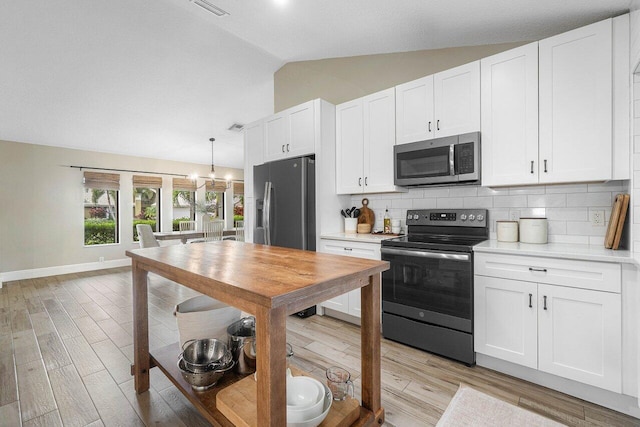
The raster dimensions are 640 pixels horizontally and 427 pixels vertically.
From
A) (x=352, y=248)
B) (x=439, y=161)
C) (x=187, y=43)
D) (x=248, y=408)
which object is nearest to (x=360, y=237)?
(x=352, y=248)

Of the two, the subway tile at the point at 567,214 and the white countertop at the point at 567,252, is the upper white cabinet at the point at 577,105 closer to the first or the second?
the subway tile at the point at 567,214

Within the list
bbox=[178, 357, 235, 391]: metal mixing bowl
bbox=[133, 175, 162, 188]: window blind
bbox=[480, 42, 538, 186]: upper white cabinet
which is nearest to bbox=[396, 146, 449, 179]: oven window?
bbox=[480, 42, 538, 186]: upper white cabinet

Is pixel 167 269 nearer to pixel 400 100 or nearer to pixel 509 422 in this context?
pixel 509 422

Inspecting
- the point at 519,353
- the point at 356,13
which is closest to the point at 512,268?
the point at 519,353

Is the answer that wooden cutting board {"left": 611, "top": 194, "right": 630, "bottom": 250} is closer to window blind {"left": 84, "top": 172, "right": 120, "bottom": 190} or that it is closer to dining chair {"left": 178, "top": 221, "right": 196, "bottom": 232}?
dining chair {"left": 178, "top": 221, "right": 196, "bottom": 232}

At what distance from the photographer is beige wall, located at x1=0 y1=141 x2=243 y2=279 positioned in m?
5.04

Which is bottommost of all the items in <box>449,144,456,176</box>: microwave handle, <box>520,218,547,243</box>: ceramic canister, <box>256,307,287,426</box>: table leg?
<box>256,307,287,426</box>: table leg

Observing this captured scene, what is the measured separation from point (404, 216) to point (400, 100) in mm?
1177

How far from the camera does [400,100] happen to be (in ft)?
9.25

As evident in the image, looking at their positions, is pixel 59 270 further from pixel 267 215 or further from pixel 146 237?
pixel 267 215

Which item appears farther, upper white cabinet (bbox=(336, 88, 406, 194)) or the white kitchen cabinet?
upper white cabinet (bbox=(336, 88, 406, 194))

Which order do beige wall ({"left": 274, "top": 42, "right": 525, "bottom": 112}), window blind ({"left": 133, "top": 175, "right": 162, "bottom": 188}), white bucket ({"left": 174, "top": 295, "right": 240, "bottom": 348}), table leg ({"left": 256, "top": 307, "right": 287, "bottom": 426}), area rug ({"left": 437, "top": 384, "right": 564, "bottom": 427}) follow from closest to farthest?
table leg ({"left": 256, "top": 307, "right": 287, "bottom": 426}), area rug ({"left": 437, "top": 384, "right": 564, "bottom": 427}), white bucket ({"left": 174, "top": 295, "right": 240, "bottom": 348}), beige wall ({"left": 274, "top": 42, "right": 525, "bottom": 112}), window blind ({"left": 133, "top": 175, "right": 162, "bottom": 188})

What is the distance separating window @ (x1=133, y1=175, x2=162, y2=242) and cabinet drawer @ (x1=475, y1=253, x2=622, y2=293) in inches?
274

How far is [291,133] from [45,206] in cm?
524
